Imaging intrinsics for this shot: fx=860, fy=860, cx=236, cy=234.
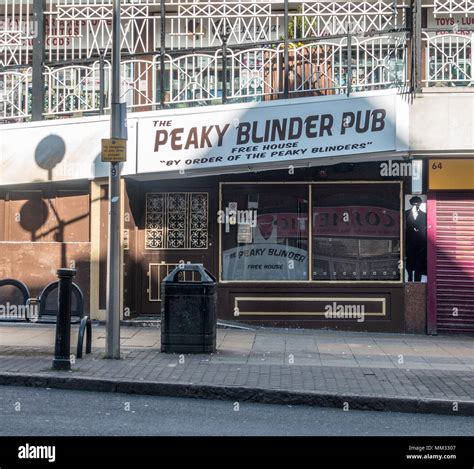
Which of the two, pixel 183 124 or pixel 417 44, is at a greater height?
pixel 417 44

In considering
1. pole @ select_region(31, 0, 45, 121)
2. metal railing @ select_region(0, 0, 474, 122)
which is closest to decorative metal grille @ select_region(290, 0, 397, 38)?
metal railing @ select_region(0, 0, 474, 122)

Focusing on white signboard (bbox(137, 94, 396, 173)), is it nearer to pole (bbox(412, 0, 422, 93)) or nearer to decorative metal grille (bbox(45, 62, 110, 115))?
pole (bbox(412, 0, 422, 93))

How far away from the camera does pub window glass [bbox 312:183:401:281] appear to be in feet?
50.8

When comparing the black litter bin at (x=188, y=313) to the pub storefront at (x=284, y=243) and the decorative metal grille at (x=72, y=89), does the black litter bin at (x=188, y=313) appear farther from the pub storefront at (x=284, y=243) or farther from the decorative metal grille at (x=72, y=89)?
the decorative metal grille at (x=72, y=89)

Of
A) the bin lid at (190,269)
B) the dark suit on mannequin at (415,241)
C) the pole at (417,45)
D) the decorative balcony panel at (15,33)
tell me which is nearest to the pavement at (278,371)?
the bin lid at (190,269)

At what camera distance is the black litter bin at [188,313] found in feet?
38.2

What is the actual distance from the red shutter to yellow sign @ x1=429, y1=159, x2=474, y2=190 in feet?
0.68

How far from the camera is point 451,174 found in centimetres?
1505

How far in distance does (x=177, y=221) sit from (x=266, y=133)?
247cm

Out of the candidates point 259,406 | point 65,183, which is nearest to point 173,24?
point 65,183

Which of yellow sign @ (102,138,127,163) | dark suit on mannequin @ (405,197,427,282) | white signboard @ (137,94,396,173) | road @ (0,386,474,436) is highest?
white signboard @ (137,94,396,173)

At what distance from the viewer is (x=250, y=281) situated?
1558 centimetres

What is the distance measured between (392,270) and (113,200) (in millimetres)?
6265
